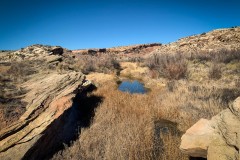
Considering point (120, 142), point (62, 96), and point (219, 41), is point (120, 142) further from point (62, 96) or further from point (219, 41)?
point (219, 41)

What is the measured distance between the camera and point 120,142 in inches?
151

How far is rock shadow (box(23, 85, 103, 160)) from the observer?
10.8 feet

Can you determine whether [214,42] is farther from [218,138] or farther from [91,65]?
[218,138]

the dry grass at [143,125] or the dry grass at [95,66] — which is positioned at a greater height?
the dry grass at [95,66]

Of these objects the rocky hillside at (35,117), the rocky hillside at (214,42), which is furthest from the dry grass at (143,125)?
the rocky hillside at (214,42)

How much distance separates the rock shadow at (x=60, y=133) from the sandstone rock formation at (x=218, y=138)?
2.44 m

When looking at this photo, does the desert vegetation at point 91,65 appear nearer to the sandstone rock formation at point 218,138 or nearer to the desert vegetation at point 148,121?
the desert vegetation at point 148,121

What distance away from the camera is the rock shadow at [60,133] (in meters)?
3.30

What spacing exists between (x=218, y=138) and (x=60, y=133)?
3.08 m

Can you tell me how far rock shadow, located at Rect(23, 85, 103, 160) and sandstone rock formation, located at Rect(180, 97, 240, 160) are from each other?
2.44 metres

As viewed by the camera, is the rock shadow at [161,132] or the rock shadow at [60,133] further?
the rock shadow at [161,132]

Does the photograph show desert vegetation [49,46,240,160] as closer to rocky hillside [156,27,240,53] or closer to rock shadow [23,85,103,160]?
rock shadow [23,85,103,160]

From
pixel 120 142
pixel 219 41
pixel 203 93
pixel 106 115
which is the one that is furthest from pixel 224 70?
Result: pixel 219 41

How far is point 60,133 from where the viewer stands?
4055mm
